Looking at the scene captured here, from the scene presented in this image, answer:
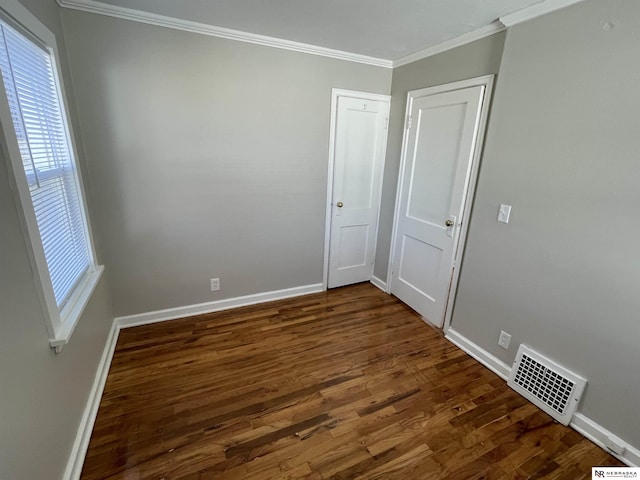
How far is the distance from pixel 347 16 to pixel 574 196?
5.93 ft

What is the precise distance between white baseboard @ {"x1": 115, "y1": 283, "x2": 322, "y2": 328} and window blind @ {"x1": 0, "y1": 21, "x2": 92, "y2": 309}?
2.63ft

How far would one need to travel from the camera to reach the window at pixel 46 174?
1.19 meters

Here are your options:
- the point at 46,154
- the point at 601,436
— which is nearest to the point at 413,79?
the point at 46,154

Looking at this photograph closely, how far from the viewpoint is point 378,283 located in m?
3.51

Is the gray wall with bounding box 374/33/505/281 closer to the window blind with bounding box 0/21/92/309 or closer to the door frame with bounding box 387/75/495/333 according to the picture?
the door frame with bounding box 387/75/495/333

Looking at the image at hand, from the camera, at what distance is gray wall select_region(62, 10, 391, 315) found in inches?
83.0

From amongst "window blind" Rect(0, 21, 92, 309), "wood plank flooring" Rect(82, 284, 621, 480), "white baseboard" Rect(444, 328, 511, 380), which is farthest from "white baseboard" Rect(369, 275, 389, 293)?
"window blind" Rect(0, 21, 92, 309)

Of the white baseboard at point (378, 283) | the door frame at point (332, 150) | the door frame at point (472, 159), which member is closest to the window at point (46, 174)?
the door frame at point (332, 150)

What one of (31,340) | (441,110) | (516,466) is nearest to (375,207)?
(441,110)

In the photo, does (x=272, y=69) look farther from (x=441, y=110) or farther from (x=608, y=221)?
(x=608, y=221)

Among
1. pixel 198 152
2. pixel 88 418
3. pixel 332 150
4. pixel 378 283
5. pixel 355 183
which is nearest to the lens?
pixel 88 418

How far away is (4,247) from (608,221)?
266 cm

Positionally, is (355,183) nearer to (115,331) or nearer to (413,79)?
(413,79)

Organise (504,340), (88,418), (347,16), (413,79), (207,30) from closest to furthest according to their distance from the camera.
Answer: (88,418)
(347,16)
(504,340)
(207,30)
(413,79)
